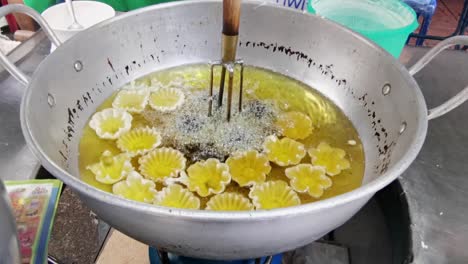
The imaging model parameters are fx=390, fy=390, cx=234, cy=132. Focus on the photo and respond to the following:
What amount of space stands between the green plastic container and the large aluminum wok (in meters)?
0.26

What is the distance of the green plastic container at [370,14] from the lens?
145cm

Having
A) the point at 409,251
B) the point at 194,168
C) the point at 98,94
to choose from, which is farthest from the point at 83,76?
the point at 409,251

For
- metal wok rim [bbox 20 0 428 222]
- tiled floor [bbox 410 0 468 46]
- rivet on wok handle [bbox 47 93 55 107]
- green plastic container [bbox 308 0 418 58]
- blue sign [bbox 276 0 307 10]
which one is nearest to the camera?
metal wok rim [bbox 20 0 428 222]

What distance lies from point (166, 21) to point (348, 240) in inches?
38.5

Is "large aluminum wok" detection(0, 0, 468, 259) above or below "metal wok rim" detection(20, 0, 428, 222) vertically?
below

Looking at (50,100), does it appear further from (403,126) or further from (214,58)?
(403,126)

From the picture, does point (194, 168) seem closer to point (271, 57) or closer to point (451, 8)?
point (271, 57)

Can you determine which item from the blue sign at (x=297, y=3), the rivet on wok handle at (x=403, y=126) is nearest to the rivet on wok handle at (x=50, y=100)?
the rivet on wok handle at (x=403, y=126)

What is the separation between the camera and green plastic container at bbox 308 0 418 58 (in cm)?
145

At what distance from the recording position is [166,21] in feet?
4.09

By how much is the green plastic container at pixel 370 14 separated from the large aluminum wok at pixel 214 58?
0.26m

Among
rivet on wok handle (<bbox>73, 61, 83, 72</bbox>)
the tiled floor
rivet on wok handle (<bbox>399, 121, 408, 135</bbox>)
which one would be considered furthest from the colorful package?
the tiled floor

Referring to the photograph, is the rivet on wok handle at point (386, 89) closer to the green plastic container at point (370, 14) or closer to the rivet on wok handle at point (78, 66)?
the green plastic container at point (370, 14)

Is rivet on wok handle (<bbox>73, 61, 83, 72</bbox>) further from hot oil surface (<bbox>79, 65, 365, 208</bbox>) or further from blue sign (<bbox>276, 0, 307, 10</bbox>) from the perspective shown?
blue sign (<bbox>276, 0, 307, 10</bbox>)
